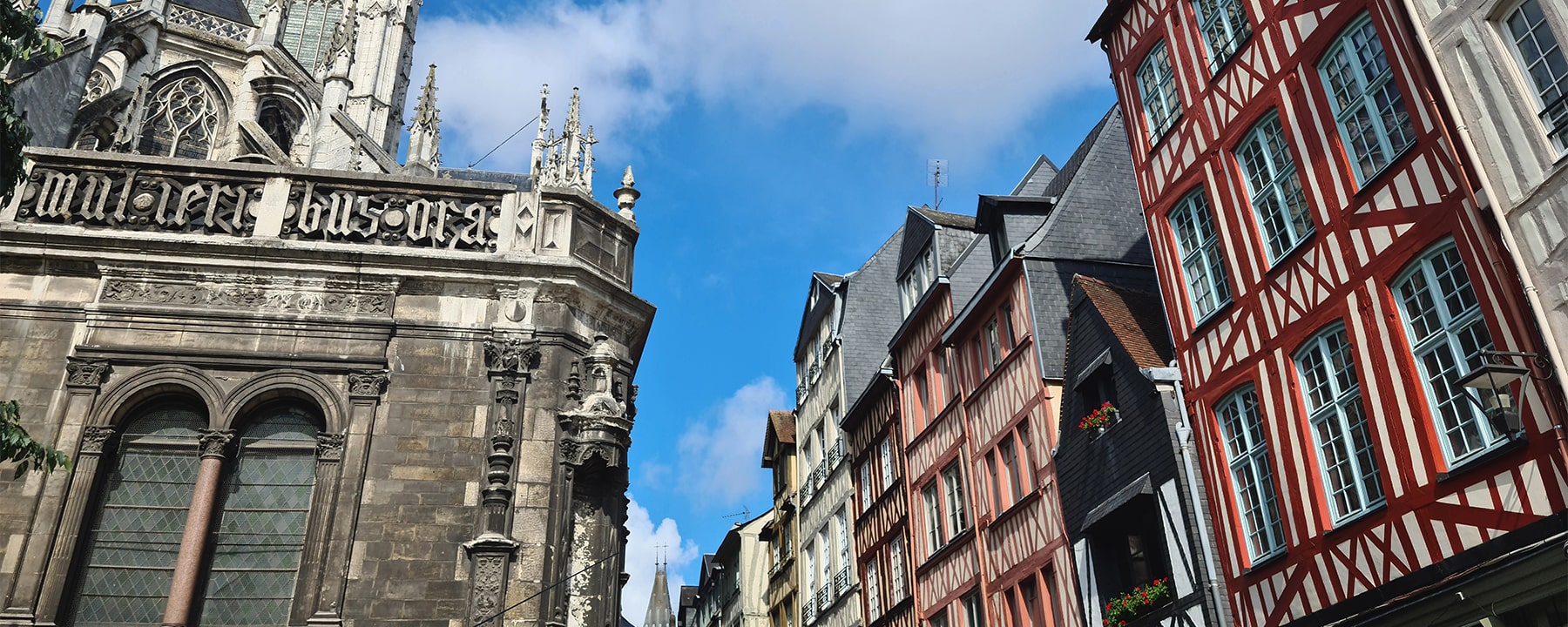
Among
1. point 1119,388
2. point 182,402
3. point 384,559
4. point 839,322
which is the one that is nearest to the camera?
point 384,559

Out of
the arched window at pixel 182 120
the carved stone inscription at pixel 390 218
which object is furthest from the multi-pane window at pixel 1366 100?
the arched window at pixel 182 120

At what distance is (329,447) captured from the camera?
37.6 feet

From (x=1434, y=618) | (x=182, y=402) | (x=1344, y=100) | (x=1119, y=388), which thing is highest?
(x=1344, y=100)

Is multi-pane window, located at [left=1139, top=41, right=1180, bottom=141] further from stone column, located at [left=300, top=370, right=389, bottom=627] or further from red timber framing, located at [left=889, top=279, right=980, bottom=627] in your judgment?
stone column, located at [left=300, top=370, right=389, bottom=627]

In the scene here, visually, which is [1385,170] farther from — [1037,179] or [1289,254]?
[1037,179]

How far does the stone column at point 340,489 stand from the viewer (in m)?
10.6

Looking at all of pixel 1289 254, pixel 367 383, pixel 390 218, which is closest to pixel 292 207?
pixel 390 218

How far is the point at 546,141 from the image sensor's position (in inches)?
557

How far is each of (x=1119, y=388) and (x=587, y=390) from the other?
302 inches

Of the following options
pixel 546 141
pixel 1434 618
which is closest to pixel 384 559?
pixel 546 141

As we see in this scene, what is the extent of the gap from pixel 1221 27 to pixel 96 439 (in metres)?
13.9

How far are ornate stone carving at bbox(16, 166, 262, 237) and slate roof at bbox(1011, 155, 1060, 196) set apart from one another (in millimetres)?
16419

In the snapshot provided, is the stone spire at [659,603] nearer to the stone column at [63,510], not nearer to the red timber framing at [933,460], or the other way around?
the red timber framing at [933,460]

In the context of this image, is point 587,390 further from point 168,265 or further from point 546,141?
point 168,265
